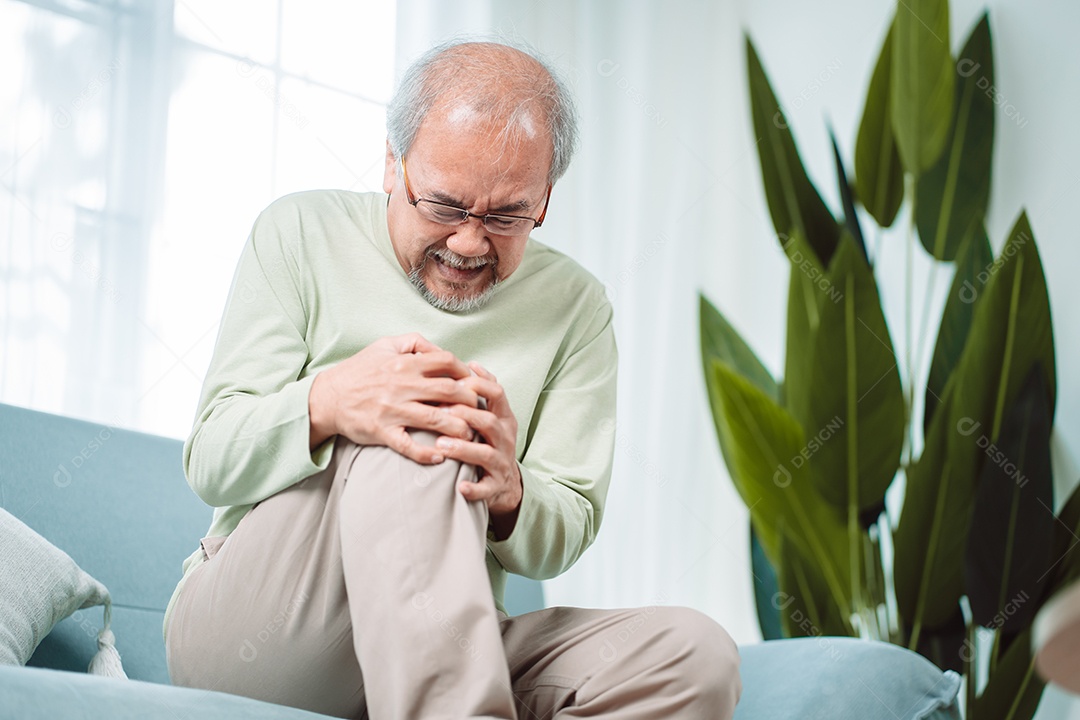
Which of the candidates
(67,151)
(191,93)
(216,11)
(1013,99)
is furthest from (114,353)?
(1013,99)

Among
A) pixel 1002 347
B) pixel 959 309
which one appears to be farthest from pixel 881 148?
pixel 1002 347

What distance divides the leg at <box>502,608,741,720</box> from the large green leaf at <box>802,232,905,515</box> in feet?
2.96

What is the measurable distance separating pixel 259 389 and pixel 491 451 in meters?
0.31

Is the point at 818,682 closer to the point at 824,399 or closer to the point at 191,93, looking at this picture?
Answer: the point at 824,399

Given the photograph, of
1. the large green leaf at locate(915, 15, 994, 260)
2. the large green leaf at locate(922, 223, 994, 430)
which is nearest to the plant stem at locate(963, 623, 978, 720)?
the large green leaf at locate(922, 223, 994, 430)

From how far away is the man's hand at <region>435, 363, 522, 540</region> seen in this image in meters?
0.89

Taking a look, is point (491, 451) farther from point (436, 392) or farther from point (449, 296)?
point (449, 296)

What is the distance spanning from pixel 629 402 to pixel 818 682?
5.16 ft

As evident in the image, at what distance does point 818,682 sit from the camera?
46.2 inches

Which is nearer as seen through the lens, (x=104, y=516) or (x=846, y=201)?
(x=104, y=516)

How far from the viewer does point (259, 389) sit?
3.57 feet

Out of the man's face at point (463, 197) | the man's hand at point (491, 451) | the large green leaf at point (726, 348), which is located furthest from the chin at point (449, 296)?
the large green leaf at point (726, 348)

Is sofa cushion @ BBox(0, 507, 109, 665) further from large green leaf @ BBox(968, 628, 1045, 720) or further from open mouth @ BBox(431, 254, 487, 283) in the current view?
large green leaf @ BBox(968, 628, 1045, 720)

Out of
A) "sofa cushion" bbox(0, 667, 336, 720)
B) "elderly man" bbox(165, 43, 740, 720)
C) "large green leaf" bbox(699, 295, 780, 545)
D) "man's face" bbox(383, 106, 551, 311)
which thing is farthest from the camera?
"large green leaf" bbox(699, 295, 780, 545)
